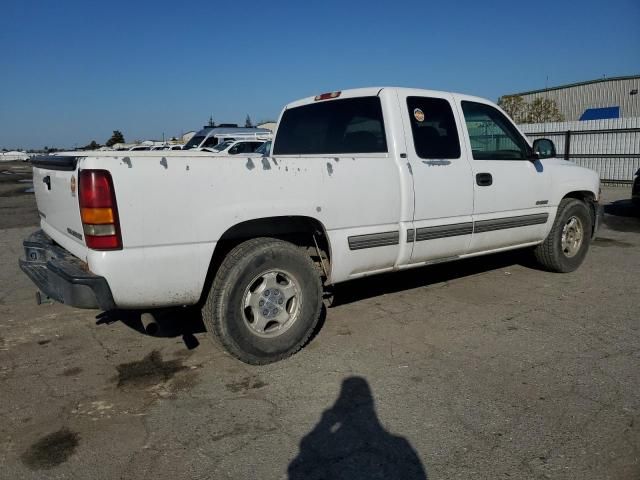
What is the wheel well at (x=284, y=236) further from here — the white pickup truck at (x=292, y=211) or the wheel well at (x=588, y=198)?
the wheel well at (x=588, y=198)

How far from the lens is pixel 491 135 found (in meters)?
5.04

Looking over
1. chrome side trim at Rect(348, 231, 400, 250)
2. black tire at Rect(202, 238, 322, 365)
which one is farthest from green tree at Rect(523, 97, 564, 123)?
black tire at Rect(202, 238, 322, 365)

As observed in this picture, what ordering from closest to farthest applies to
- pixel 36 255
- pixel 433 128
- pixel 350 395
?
pixel 350 395 → pixel 36 255 → pixel 433 128

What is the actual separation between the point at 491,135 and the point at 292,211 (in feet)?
8.28

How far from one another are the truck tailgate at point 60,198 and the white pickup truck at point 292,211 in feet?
0.06

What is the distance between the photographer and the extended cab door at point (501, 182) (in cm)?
476

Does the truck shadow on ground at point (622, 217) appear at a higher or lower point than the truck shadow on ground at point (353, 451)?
lower

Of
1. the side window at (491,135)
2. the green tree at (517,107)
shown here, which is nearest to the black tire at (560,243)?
the side window at (491,135)

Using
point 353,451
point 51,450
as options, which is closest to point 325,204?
point 353,451

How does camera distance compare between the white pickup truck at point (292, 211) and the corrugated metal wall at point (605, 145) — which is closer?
the white pickup truck at point (292, 211)

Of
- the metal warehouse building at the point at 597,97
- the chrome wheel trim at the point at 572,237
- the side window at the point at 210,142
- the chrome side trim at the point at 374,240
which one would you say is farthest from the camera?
the metal warehouse building at the point at 597,97

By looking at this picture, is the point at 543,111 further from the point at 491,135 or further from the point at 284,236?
the point at 284,236

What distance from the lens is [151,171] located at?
3.00 m

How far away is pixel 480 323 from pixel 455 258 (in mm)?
635
